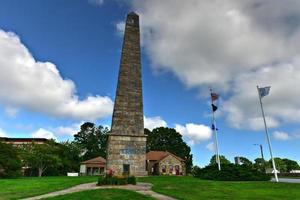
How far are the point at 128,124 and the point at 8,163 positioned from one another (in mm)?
17628

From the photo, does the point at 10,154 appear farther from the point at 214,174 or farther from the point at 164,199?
the point at 164,199

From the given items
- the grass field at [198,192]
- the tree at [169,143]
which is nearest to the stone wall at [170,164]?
the tree at [169,143]

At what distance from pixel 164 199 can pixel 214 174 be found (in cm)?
1306

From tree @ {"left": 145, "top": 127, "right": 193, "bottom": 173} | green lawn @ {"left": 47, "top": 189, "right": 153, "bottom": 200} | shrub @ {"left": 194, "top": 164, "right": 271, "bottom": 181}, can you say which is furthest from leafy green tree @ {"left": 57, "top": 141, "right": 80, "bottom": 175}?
green lawn @ {"left": 47, "top": 189, "right": 153, "bottom": 200}

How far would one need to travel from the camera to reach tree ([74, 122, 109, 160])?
283 feet

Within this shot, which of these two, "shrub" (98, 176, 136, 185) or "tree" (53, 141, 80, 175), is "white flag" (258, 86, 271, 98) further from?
"tree" (53, 141, 80, 175)

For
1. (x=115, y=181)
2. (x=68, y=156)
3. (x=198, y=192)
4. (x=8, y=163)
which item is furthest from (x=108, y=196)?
(x=68, y=156)

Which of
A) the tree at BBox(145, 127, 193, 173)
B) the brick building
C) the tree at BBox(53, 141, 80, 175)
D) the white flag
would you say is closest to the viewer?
the white flag

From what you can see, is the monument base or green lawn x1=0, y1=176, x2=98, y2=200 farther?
the monument base

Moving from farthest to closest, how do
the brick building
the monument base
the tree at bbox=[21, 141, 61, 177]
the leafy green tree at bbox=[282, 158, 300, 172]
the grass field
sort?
the leafy green tree at bbox=[282, 158, 300, 172] < the brick building < the tree at bbox=[21, 141, 61, 177] < the monument base < the grass field

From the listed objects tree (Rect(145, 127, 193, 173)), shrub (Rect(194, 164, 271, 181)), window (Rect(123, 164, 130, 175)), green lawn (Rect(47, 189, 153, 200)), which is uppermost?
tree (Rect(145, 127, 193, 173))

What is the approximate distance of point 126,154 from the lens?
29.2 metres

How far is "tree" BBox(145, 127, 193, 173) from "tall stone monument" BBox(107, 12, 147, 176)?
151 ft

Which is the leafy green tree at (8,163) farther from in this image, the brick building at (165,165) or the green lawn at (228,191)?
the brick building at (165,165)
